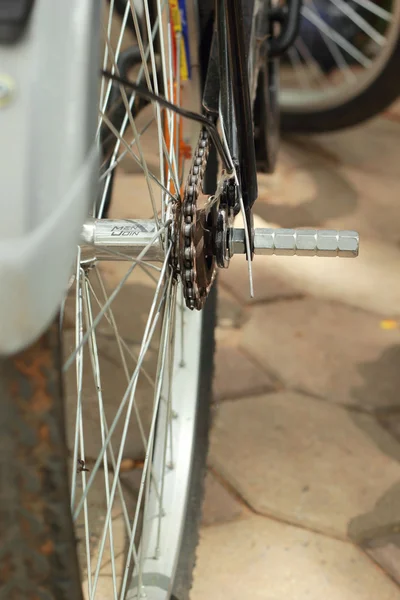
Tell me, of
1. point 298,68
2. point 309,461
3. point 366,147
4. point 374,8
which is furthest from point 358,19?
point 309,461

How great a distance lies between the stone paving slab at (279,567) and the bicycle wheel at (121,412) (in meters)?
0.06

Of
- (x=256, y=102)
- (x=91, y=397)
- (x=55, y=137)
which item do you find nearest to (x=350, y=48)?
(x=256, y=102)

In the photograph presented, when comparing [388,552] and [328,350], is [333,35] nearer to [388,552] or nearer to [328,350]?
[328,350]

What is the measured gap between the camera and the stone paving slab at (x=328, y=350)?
4.55 ft

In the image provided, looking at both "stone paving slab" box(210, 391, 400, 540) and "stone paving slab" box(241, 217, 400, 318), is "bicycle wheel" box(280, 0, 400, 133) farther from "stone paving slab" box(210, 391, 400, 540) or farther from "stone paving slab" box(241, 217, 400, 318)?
"stone paving slab" box(210, 391, 400, 540)

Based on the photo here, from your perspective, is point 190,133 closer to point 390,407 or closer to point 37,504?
point 390,407

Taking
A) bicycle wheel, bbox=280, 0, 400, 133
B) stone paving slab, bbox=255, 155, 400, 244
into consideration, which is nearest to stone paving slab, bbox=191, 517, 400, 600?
stone paving slab, bbox=255, 155, 400, 244

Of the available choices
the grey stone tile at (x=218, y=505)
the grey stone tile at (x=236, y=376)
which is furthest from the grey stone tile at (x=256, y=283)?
the grey stone tile at (x=218, y=505)

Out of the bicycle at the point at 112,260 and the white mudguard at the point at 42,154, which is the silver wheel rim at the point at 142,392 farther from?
the white mudguard at the point at 42,154

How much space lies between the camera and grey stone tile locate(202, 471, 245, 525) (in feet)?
3.69

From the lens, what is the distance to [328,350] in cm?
148

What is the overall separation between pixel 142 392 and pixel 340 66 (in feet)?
5.60

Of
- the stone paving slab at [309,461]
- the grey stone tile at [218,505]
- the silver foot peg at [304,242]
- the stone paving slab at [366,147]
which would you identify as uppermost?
the silver foot peg at [304,242]

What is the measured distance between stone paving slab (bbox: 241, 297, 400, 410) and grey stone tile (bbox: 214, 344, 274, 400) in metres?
0.02
